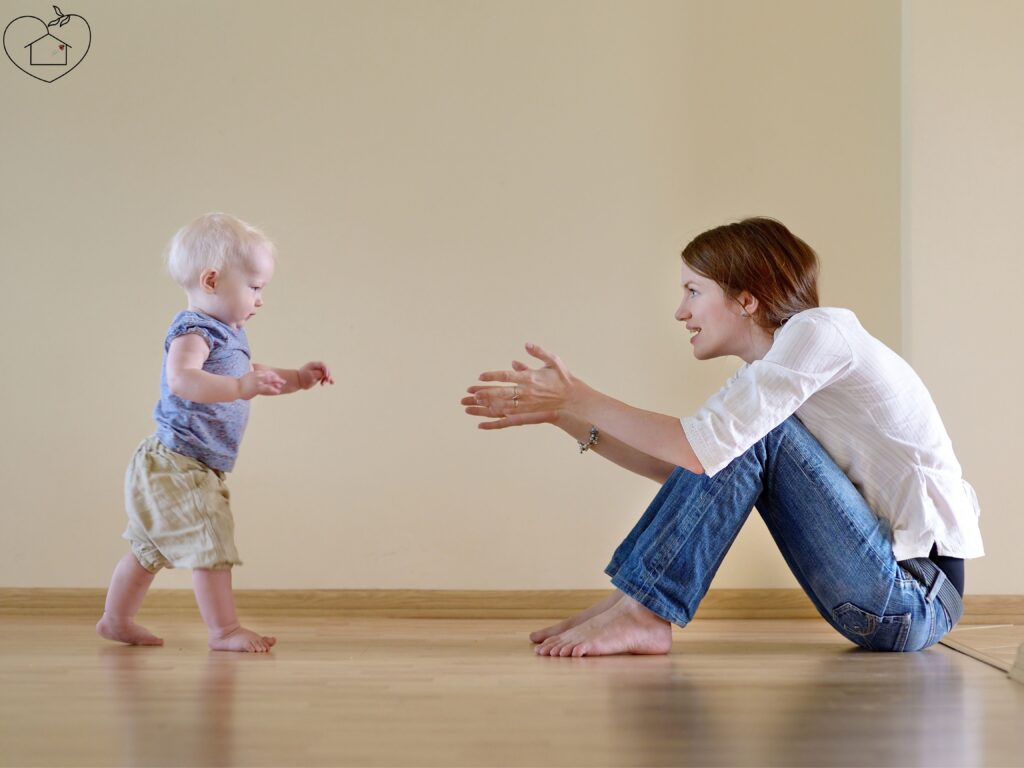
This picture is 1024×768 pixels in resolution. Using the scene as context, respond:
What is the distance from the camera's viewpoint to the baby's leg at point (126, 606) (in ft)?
6.77

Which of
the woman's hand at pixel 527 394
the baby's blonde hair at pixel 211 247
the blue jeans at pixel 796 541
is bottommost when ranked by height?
the blue jeans at pixel 796 541

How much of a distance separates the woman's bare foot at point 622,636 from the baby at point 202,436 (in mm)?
549

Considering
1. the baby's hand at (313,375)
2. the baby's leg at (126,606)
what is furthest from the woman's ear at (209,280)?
the baby's leg at (126,606)

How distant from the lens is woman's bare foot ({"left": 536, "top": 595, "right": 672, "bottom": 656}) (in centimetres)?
191

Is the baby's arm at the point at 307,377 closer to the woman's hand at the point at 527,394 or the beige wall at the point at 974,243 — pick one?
the woman's hand at the point at 527,394

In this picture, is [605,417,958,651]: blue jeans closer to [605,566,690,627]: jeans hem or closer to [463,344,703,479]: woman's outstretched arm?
[605,566,690,627]: jeans hem

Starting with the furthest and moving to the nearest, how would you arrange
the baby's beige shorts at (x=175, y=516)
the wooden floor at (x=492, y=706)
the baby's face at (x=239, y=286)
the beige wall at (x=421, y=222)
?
the beige wall at (x=421, y=222), the baby's face at (x=239, y=286), the baby's beige shorts at (x=175, y=516), the wooden floor at (x=492, y=706)

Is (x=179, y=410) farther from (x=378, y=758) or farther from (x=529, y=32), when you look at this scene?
(x=529, y=32)

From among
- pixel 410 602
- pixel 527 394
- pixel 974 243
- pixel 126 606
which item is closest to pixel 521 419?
pixel 527 394

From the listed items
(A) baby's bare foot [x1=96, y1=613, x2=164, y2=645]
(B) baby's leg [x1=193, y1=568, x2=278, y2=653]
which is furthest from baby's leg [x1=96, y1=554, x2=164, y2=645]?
(B) baby's leg [x1=193, y1=568, x2=278, y2=653]

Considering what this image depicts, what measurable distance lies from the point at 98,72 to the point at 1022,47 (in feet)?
7.14

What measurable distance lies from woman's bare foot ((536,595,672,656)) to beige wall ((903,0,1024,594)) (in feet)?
3.38

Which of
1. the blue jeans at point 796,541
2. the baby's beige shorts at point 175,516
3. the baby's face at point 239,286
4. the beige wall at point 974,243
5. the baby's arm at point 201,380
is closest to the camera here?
the blue jeans at point 796,541

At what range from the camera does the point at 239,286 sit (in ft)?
7.03
